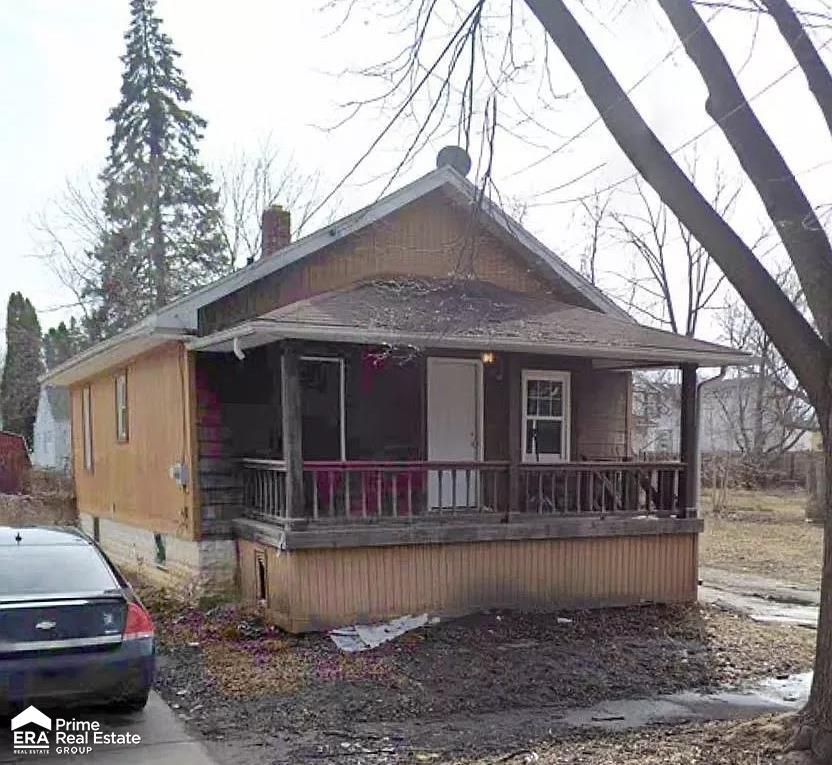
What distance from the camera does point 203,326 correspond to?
36.4 ft

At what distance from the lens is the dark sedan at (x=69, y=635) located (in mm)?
6211

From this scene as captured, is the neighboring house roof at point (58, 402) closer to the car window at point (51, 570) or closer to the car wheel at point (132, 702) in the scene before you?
the car window at point (51, 570)

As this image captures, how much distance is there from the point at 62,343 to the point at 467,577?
34.0 metres

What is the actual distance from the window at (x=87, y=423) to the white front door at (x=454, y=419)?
8267 millimetres

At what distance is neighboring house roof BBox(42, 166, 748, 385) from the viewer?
35.8ft

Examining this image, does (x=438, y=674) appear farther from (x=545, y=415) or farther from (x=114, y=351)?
(x=114, y=351)

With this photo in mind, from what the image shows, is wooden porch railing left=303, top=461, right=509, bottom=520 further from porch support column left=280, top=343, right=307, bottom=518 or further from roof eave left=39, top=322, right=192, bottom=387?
roof eave left=39, top=322, right=192, bottom=387

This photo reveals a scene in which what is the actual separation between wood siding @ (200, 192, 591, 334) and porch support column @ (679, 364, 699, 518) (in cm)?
251

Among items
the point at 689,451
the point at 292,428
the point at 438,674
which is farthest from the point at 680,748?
the point at 689,451

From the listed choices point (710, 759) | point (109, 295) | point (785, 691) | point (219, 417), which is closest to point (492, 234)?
point (219, 417)

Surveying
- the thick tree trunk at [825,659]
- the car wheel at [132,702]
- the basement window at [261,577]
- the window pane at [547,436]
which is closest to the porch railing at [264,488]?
the basement window at [261,577]

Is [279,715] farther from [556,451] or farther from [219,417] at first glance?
[556,451]

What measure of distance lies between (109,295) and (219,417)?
22154 mm

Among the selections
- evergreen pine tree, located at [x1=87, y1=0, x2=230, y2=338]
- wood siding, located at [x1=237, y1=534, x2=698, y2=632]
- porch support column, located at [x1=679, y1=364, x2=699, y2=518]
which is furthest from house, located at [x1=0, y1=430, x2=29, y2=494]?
porch support column, located at [x1=679, y1=364, x2=699, y2=518]
